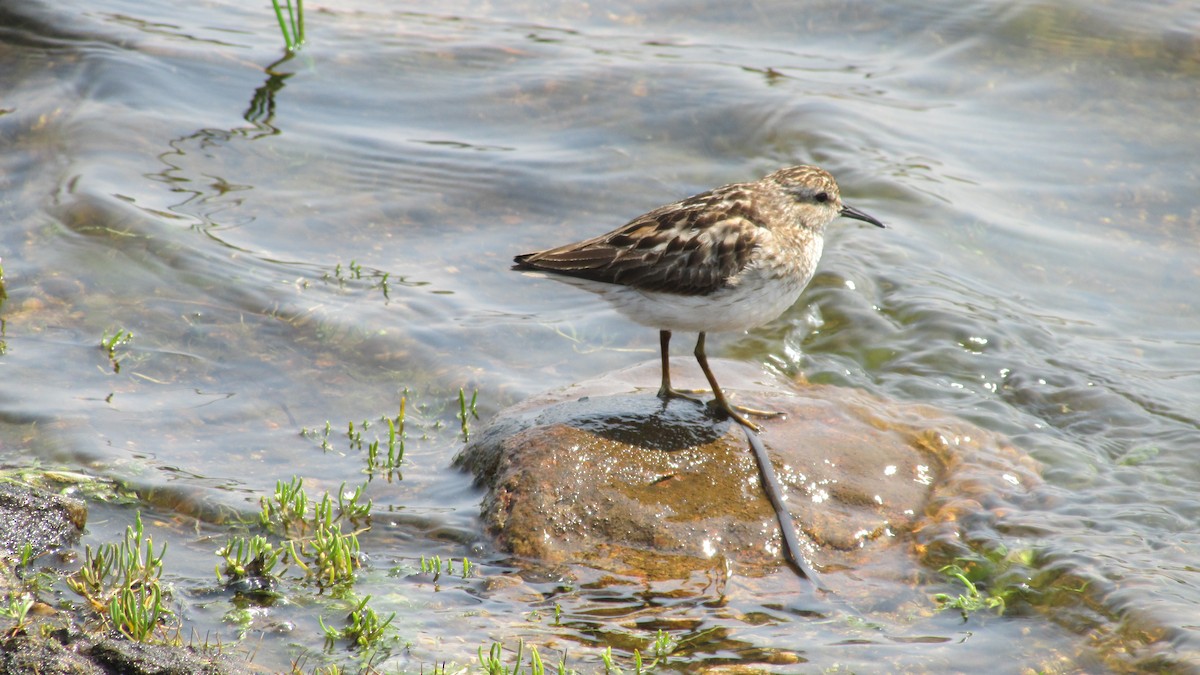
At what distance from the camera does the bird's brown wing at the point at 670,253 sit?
22.5 ft

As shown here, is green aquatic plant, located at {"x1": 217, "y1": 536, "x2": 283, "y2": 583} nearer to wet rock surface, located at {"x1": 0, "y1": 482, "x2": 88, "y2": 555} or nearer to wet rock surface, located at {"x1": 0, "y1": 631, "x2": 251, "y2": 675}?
wet rock surface, located at {"x1": 0, "y1": 482, "x2": 88, "y2": 555}

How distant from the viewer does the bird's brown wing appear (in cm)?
686

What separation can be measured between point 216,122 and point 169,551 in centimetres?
701

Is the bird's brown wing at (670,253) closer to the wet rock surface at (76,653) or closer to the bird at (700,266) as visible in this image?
Result: the bird at (700,266)

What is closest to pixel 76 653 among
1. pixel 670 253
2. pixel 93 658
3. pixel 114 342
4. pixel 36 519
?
pixel 93 658

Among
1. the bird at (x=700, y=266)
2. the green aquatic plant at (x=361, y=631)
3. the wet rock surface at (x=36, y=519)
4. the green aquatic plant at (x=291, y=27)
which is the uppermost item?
the green aquatic plant at (x=291, y=27)

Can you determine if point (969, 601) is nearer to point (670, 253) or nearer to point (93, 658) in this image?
point (670, 253)

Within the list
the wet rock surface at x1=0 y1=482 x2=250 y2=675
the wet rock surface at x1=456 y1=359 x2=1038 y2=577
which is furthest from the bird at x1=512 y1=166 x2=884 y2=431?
the wet rock surface at x1=0 y1=482 x2=250 y2=675

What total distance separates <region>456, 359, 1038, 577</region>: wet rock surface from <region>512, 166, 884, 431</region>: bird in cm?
37

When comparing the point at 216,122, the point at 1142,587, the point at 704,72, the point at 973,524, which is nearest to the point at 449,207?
the point at 216,122

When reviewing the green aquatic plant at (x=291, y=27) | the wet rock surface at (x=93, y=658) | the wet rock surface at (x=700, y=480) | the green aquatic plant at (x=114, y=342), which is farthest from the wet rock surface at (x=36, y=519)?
the green aquatic plant at (x=291, y=27)

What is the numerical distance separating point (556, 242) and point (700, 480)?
177 inches

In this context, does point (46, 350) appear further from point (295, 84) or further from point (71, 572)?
point (295, 84)

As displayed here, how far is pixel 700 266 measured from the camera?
6.87 metres
